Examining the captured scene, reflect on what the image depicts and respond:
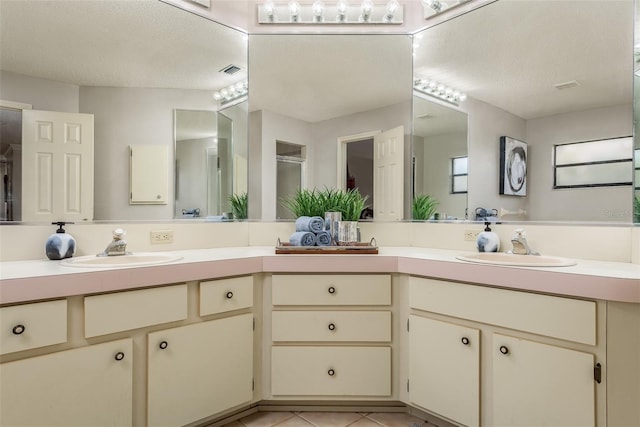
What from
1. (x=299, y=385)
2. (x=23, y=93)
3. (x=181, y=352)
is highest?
(x=23, y=93)

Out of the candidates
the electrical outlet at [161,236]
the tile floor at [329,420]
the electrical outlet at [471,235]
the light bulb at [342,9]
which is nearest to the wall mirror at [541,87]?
the electrical outlet at [471,235]

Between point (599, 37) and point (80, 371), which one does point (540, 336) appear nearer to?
point (599, 37)

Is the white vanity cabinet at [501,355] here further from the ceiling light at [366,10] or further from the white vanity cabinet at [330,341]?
the ceiling light at [366,10]

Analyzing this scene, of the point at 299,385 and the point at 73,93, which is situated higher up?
the point at 73,93

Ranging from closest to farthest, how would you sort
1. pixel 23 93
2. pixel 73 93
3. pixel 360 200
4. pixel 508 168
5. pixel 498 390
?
pixel 498 390
pixel 23 93
pixel 73 93
pixel 508 168
pixel 360 200

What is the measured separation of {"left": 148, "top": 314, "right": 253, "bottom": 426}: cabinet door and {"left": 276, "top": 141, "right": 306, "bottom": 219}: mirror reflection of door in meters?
0.81

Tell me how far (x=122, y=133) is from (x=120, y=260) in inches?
27.0

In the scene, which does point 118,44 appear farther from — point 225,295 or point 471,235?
point 471,235

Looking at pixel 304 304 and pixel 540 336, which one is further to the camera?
pixel 304 304

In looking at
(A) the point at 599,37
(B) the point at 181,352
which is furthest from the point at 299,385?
(A) the point at 599,37

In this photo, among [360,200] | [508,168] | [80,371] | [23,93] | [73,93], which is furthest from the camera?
[360,200]

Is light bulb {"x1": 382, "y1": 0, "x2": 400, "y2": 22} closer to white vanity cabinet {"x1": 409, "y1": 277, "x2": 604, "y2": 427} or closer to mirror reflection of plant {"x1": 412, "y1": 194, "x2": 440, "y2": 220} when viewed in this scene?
mirror reflection of plant {"x1": 412, "y1": 194, "x2": 440, "y2": 220}

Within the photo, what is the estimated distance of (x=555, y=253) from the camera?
1.67 metres

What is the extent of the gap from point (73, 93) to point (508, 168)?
2.33 m
